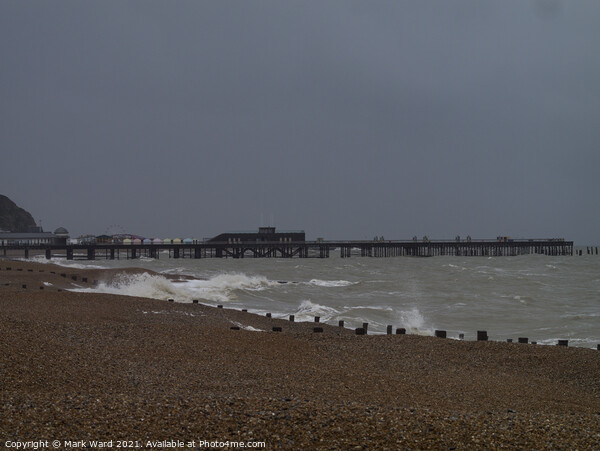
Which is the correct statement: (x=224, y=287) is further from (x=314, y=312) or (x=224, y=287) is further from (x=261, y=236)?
(x=261, y=236)

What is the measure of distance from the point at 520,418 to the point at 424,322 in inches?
497

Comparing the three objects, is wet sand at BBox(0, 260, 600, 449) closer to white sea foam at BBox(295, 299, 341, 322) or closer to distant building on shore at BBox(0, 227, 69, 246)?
white sea foam at BBox(295, 299, 341, 322)

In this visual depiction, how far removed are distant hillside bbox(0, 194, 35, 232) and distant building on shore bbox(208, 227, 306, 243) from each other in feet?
221

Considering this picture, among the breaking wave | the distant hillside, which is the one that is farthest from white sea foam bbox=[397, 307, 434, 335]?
the distant hillside

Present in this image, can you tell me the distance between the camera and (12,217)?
446 feet

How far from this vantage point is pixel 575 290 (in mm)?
30219

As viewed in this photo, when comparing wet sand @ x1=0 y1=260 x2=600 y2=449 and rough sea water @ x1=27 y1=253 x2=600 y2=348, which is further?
rough sea water @ x1=27 y1=253 x2=600 y2=348

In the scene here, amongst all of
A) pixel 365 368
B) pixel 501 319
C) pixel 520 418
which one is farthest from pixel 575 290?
pixel 520 418

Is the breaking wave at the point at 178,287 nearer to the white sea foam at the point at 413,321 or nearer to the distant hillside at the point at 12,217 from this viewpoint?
the white sea foam at the point at 413,321

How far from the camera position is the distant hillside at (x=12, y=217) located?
131m

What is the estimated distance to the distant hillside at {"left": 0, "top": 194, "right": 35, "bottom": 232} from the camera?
13090 cm

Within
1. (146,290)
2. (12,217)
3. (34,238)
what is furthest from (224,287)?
(12,217)

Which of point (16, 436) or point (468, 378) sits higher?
point (16, 436)

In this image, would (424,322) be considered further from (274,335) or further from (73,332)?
(73,332)
